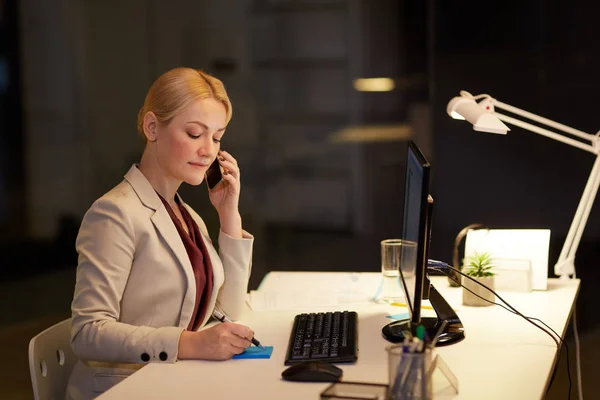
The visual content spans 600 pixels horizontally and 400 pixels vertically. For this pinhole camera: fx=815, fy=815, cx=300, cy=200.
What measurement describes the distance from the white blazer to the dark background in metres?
2.26

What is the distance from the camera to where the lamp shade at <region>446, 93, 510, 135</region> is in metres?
2.36

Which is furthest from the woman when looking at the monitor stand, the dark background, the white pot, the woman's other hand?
the dark background

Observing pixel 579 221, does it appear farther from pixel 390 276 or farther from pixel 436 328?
pixel 436 328

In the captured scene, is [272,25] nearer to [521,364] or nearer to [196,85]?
[196,85]

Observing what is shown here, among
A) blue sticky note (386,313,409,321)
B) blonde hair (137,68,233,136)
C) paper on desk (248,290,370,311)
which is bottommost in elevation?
paper on desk (248,290,370,311)

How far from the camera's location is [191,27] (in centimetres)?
470

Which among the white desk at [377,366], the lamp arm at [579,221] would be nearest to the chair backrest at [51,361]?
the white desk at [377,366]

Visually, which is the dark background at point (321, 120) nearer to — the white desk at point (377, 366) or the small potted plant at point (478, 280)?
the small potted plant at point (478, 280)

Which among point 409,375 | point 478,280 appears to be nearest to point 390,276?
point 478,280

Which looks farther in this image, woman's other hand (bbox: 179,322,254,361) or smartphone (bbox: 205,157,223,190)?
smartphone (bbox: 205,157,223,190)

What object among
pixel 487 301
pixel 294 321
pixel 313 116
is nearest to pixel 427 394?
pixel 294 321

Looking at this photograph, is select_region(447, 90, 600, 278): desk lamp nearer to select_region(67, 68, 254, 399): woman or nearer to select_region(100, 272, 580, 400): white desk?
select_region(100, 272, 580, 400): white desk

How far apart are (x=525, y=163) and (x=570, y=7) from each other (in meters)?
0.73

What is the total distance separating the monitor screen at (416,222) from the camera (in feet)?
5.33
